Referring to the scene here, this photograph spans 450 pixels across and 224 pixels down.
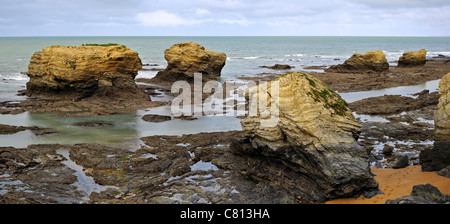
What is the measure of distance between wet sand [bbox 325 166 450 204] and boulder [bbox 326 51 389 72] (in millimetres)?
37241

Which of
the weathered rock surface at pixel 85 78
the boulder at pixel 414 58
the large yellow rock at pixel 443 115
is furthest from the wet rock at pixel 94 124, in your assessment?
the boulder at pixel 414 58

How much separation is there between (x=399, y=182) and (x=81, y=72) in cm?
2359

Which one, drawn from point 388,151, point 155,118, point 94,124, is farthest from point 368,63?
Result: point 94,124

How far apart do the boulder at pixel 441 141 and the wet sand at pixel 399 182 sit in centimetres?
40

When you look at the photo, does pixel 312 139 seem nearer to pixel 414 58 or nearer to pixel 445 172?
pixel 445 172

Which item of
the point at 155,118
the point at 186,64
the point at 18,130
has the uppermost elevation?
the point at 186,64

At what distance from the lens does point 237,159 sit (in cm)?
1467

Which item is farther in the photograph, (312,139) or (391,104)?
(391,104)

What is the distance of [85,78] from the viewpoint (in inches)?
1117

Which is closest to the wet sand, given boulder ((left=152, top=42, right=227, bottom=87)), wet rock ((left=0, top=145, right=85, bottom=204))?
wet rock ((left=0, top=145, right=85, bottom=204))
